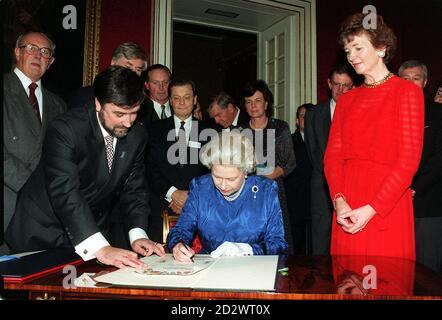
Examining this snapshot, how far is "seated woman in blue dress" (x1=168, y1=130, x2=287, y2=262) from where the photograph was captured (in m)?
2.41

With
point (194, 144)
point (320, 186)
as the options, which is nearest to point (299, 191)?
point (320, 186)

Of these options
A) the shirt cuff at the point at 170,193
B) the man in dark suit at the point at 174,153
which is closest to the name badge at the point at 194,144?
the man in dark suit at the point at 174,153

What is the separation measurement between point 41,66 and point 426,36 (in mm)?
5390

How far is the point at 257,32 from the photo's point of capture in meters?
7.04

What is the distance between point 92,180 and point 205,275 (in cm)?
89

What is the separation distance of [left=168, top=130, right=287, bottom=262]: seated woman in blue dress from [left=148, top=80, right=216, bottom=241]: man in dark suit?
96 cm

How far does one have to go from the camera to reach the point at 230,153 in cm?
242

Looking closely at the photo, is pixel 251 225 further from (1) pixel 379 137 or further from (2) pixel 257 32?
(2) pixel 257 32

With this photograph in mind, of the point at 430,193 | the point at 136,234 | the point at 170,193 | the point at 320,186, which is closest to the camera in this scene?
the point at 136,234

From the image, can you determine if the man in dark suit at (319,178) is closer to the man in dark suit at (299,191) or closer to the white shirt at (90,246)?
the man in dark suit at (299,191)

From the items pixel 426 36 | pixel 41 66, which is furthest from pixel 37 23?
pixel 426 36

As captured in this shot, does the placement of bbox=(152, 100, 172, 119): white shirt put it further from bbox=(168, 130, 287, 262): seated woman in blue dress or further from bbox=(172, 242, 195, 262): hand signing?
bbox=(172, 242, 195, 262): hand signing

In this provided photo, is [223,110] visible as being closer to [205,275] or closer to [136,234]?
[136,234]
